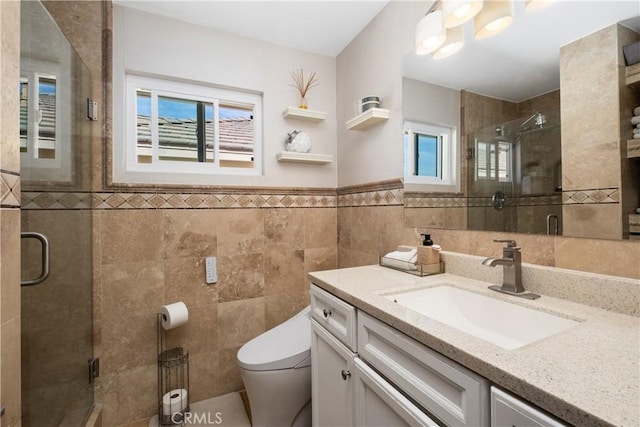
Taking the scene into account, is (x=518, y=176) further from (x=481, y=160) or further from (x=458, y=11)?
(x=458, y=11)

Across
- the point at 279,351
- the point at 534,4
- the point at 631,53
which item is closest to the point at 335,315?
the point at 279,351

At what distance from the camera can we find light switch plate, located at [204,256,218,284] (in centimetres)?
177

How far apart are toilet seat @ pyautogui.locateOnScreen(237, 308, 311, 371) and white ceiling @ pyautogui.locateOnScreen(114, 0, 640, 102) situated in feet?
4.72

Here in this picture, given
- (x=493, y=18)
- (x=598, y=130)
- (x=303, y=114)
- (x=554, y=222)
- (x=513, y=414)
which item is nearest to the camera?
(x=513, y=414)

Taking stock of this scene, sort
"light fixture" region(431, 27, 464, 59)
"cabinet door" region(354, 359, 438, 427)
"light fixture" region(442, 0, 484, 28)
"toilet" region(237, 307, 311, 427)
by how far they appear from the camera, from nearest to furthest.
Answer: "cabinet door" region(354, 359, 438, 427), "light fixture" region(442, 0, 484, 28), "light fixture" region(431, 27, 464, 59), "toilet" region(237, 307, 311, 427)

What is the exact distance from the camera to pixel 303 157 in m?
1.96

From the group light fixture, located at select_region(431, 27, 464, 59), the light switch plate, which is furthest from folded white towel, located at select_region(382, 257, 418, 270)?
the light switch plate

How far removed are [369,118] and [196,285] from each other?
1.49 m

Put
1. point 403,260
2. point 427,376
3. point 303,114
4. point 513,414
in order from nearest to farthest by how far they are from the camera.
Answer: point 513,414
point 427,376
point 403,260
point 303,114

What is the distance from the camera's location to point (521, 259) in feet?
3.21

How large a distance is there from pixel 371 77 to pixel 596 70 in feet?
3.85

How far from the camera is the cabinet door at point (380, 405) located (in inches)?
26.9

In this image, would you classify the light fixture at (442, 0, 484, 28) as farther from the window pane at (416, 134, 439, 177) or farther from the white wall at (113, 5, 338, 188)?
the white wall at (113, 5, 338, 188)

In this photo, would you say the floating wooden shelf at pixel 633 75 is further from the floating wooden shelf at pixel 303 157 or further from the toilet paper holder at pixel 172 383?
the toilet paper holder at pixel 172 383
